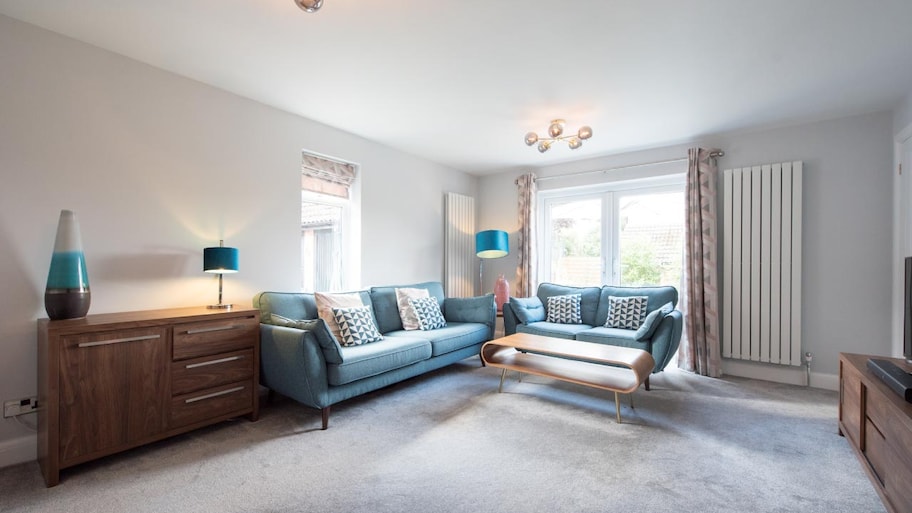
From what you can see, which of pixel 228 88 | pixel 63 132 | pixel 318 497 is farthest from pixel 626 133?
pixel 63 132

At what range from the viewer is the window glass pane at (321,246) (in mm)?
3830

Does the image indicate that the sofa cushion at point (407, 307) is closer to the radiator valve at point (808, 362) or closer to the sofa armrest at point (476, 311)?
the sofa armrest at point (476, 311)

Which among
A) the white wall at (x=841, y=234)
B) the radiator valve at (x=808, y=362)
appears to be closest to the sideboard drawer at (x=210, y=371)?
the white wall at (x=841, y=234)

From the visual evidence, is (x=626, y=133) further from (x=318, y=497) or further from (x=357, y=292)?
(x=318, y=497)

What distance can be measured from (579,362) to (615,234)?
1942mm

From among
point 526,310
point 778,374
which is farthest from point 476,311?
point 778,374

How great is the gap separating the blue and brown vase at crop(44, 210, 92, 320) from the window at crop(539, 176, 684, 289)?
452 centimetres

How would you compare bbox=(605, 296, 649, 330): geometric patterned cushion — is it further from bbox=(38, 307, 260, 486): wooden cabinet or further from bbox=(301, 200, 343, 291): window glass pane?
bbox=(38, 307, 260, 486): wooden cabinet

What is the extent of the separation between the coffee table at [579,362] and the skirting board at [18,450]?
2954 millimetres

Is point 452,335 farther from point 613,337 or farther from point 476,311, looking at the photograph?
point 613,337

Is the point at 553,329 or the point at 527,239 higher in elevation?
the point at 527,239

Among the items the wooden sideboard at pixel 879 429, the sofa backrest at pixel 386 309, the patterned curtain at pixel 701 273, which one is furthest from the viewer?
the patterned curtain at pixel 701 273

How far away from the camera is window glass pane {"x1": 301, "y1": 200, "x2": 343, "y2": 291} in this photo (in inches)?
151

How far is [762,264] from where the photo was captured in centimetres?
373
